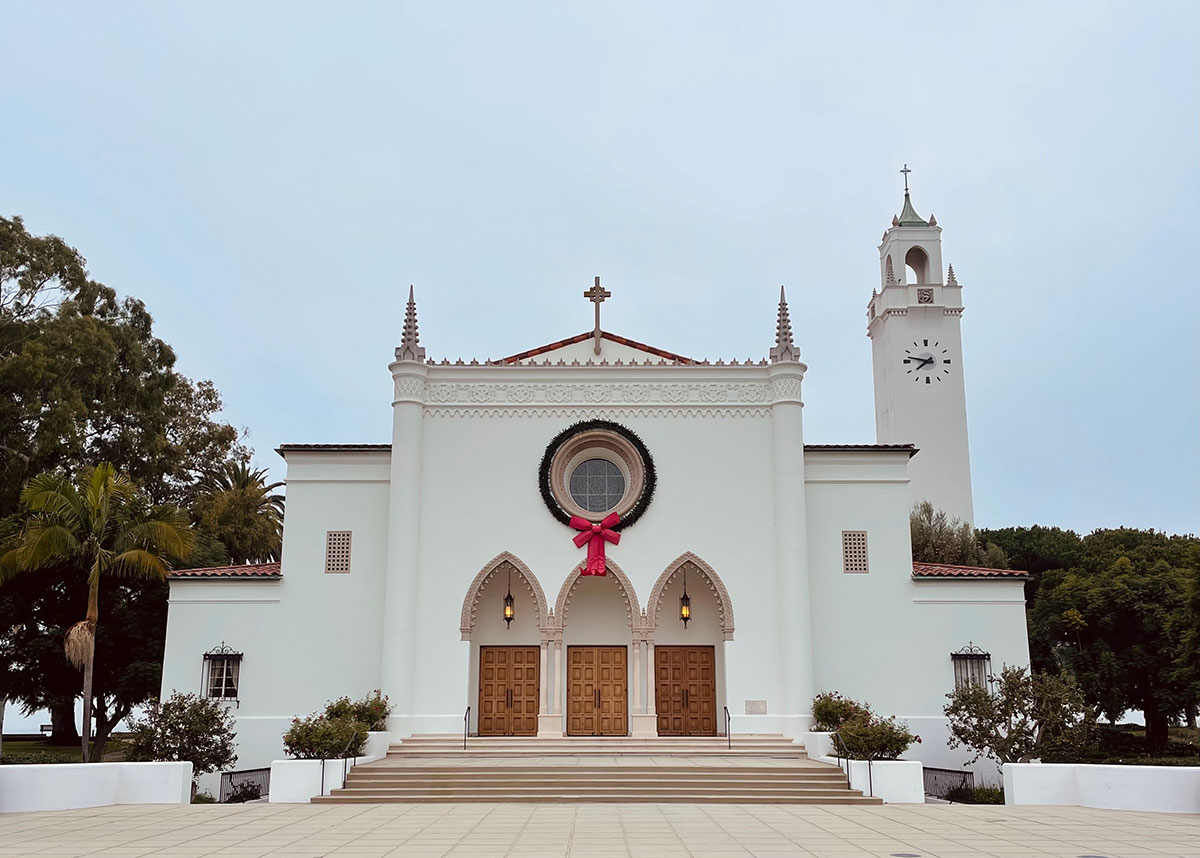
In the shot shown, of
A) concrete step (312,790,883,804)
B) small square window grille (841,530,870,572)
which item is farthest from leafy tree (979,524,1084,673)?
concrete step (312,790,883,804)

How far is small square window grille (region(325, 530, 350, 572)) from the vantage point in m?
23.4

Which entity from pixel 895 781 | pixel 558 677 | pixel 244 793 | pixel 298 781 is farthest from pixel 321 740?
pixel 895 781

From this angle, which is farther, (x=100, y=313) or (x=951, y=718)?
(x=100, y=313)

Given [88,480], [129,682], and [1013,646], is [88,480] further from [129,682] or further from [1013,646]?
[1013,646]

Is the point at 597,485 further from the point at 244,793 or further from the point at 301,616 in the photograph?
the point at 244,793

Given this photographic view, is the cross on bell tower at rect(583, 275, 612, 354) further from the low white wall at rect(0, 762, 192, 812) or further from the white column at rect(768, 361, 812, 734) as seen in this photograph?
the low white wall at rect(0, 762, 192, 812)

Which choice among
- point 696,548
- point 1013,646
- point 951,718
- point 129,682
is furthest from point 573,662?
point 129,682

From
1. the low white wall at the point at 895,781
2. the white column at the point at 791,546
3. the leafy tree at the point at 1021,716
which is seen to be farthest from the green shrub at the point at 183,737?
the leafy tree at the point at 1021,716

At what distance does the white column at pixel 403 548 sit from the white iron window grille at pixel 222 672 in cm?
344

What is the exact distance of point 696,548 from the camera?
75.6 feet

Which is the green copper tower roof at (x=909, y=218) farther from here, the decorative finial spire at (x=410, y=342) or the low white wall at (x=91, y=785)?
the low white wall at (x=91, y=785)

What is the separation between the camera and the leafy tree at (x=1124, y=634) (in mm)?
32406

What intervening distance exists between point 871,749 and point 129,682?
17938 millimetres

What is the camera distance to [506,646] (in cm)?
2339
